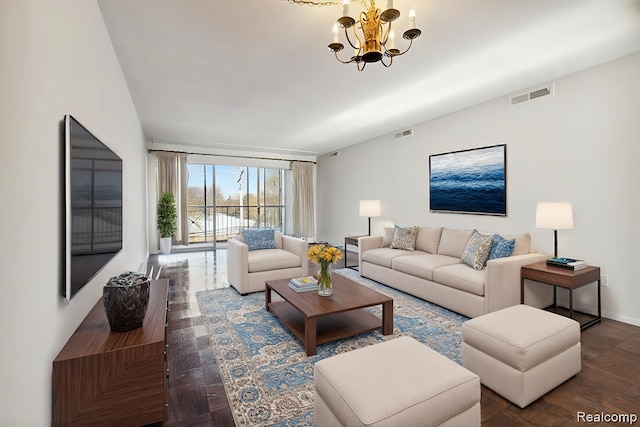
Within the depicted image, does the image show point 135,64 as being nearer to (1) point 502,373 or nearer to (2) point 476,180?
(1) point 502,373

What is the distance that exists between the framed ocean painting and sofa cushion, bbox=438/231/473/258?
419 millimetres

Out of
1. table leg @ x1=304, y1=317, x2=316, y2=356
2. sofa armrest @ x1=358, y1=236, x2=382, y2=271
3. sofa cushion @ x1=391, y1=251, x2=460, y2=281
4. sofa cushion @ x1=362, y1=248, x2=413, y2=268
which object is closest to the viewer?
table leg @ x1=304, y1=317, x2=316, y2=356

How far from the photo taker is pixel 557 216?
3066 mm

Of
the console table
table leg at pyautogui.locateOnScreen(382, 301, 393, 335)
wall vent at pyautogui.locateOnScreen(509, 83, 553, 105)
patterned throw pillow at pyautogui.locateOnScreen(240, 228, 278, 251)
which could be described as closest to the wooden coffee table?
table leg at pyautogui.locateOnScreen(382, 301, 393, 335)

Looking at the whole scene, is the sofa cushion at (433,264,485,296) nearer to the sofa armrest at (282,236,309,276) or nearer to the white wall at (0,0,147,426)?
the sofa armrest at (282,236,309,276)

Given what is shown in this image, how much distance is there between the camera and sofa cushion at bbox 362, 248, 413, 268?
14.3 feet

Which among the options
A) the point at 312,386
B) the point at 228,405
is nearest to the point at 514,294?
the point at 312,386

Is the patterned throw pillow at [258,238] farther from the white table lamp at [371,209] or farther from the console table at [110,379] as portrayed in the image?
the console table at [110,379]

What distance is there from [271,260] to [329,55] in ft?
8.60

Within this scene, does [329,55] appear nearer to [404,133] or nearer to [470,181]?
[470,181]

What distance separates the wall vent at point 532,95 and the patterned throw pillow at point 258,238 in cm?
376

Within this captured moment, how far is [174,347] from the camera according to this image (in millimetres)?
2596

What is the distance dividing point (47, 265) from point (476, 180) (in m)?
4.59

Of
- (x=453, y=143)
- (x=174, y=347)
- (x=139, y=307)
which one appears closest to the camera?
(x=139, y=307)
